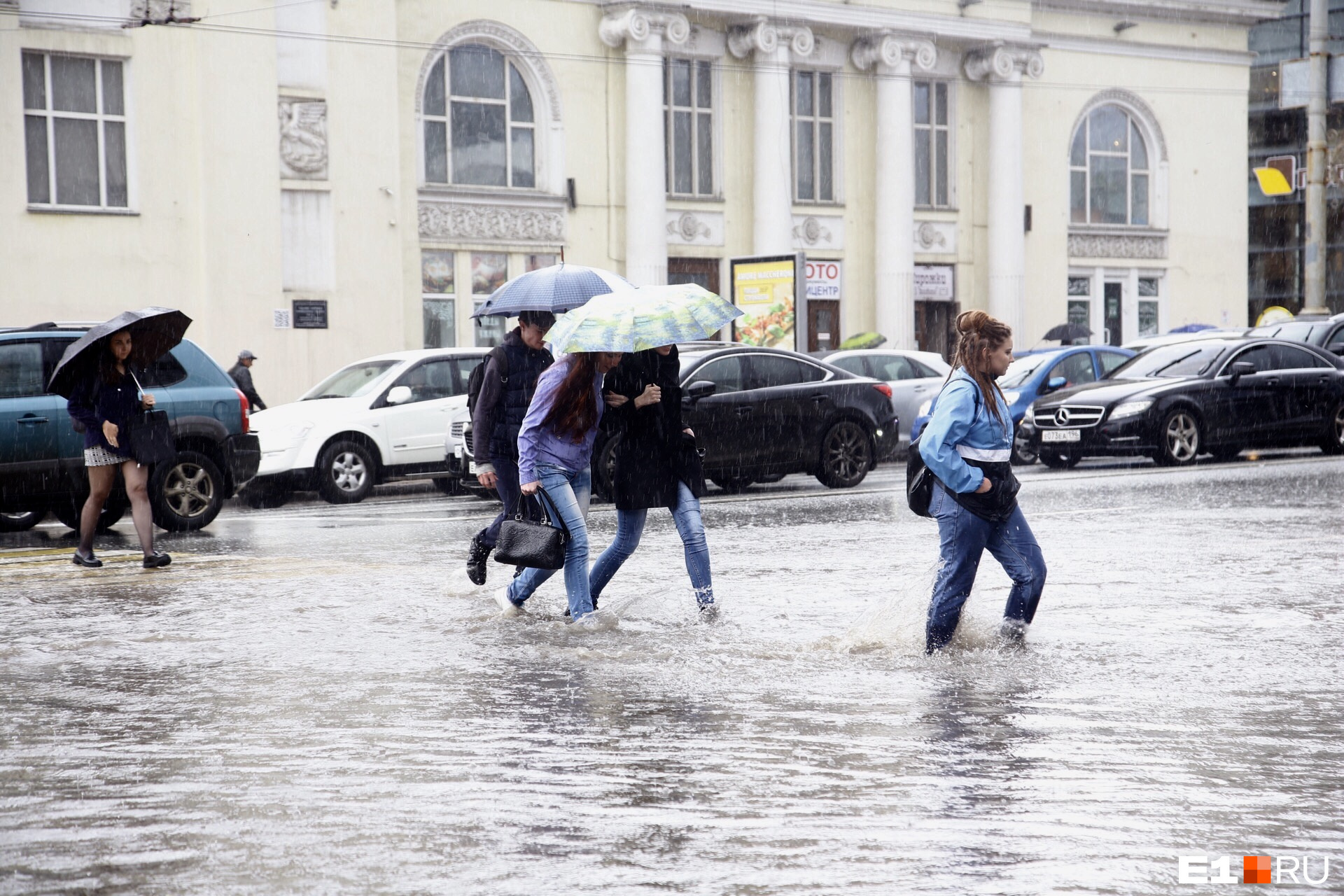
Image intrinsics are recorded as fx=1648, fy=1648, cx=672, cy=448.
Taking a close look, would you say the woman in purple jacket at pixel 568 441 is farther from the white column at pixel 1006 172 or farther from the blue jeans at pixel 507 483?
the white column at pixel 1006 172

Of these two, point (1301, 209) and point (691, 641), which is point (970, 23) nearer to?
point (1301, 209)

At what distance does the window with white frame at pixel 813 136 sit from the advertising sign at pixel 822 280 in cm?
144

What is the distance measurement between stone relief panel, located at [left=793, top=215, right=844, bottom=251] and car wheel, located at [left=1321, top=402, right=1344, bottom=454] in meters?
15.3

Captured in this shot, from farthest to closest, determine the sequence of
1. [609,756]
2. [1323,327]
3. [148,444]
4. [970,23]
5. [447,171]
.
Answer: [970,23]
[447,171]
[1323,327]
[148,444]
[609,756]

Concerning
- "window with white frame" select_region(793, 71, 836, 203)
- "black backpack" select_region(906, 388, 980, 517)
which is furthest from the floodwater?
"window with white frame" select_region(793, 71, 836, 203)

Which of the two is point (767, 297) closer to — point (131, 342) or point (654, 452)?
point (131, 342)

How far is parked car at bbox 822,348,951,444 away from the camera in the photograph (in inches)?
867

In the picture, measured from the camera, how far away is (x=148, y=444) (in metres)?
10.8

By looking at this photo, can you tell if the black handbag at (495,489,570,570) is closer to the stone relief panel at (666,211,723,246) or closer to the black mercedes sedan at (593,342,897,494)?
the black mercedes sedan at (593,342,897,494)

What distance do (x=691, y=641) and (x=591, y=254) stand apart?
79.9 ft

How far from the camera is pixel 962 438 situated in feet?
22.9

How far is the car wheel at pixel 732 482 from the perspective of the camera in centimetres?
1683

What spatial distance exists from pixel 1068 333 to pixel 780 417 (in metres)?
16.7

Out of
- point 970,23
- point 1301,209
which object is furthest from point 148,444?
point 1301,209
